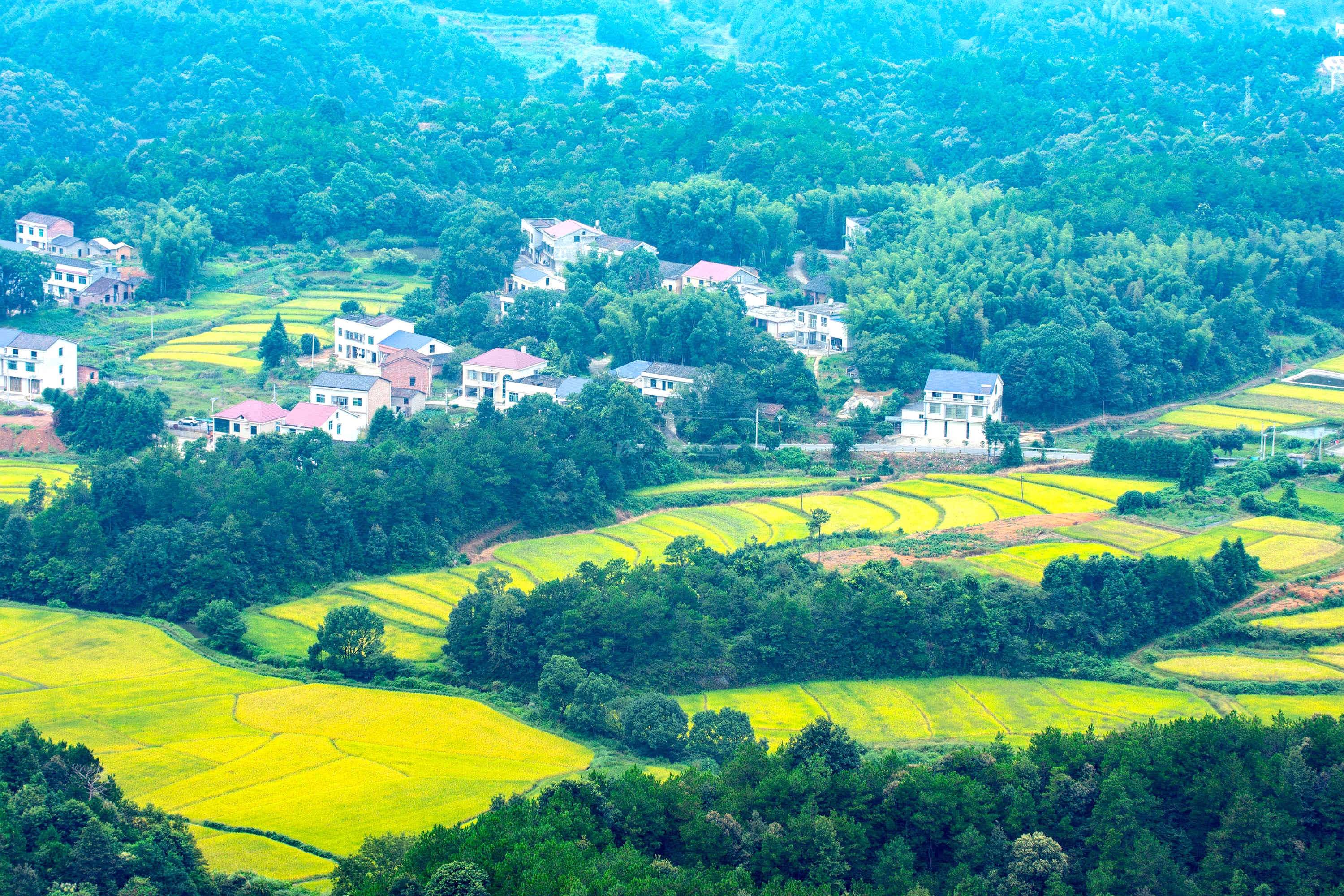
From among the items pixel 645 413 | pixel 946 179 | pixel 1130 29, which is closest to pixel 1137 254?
pixel 946 179

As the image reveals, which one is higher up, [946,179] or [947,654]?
[946,179]

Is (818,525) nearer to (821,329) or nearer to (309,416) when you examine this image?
(309,416)

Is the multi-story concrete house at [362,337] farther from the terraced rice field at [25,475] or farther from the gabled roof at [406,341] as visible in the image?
the terraced rice field at [25,475]

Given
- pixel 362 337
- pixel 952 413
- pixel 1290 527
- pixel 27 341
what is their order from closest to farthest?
pixel 1290 527, pixel 27 341, pixel 952 413, pixel 362 337

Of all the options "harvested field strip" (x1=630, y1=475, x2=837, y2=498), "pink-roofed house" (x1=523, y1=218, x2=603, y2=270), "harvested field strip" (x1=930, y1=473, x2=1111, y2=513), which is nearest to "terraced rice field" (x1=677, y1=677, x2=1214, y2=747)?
"harvested field strip" (x1=930, y1=473, x2=1111, y2=513)

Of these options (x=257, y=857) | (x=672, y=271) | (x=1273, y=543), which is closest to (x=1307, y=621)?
(x=1273, y=543)

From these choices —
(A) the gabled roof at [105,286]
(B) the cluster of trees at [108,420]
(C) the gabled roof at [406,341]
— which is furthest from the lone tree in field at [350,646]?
(A) the gabled roof at [105,286]

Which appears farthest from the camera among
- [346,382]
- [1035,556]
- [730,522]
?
[346,382]

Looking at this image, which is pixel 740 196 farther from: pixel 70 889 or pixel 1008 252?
pixel 70 889
